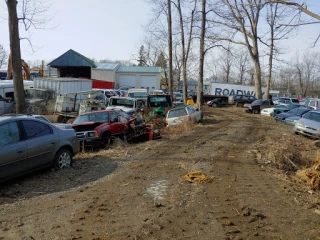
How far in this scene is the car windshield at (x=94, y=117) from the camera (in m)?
14.3

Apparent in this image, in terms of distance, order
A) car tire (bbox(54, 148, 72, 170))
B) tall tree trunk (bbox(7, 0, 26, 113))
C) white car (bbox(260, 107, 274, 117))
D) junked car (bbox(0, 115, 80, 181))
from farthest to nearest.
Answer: white car (bbox(260, 107, 274, 117))
tall tree trunk (bbox(7, 0, 26, 113))
car tire (bbox(54, 148, 72, 170))
junked car (bbox(0, 115, 80, 181))

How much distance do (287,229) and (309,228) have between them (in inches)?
13.6

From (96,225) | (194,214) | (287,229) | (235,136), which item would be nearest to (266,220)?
(287,229)

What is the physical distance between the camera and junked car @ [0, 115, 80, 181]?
7371 mm

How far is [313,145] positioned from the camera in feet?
48.4

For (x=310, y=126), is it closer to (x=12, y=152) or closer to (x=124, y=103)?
(x=124, y=103)

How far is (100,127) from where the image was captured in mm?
13750

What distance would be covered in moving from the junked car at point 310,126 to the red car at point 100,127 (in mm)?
9004

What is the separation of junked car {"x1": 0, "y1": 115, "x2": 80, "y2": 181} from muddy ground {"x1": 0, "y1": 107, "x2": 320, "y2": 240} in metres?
0.35

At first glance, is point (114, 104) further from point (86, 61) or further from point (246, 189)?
point (86, 61)

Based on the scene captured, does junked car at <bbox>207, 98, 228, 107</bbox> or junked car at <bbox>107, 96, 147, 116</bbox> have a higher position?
junked car at <bbox>107, 96, 147, 116</bbox>

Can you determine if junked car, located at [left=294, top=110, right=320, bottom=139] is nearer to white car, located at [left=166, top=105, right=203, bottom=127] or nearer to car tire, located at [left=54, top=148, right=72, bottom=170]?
white car, located at [left=166, top=105, right=203, bottom=127]

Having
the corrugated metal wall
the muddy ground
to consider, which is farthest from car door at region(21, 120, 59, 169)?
the corrugated metal wall

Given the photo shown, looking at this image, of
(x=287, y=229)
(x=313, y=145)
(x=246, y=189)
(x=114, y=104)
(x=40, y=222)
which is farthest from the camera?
(x=114, y=104)
